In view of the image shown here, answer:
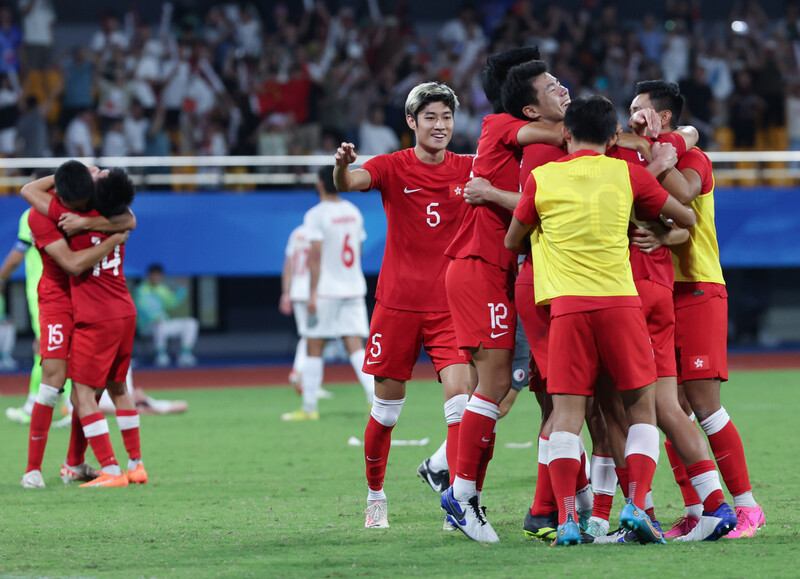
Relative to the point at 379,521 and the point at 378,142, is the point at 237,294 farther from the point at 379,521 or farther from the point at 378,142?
the point at 379,521

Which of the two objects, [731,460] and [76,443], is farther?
[76,443]

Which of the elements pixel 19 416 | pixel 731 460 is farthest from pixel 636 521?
pixel 19 416

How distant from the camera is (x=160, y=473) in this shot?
8289 millimetres

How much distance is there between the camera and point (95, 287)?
776cm

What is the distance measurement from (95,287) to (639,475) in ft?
13.9

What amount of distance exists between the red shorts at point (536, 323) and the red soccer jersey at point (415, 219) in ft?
2.35

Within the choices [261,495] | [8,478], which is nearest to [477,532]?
[261,495]

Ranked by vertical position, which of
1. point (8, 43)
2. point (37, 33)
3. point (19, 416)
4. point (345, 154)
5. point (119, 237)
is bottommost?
point (19, 416)

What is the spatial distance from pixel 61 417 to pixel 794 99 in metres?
13.8

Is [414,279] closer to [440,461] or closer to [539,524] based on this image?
[539,524]

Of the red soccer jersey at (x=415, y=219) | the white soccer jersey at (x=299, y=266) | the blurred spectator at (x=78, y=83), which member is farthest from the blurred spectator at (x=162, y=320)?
the red soccer jersey at (x=415, y=219)

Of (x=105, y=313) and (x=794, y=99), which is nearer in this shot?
(x=105, y=313)

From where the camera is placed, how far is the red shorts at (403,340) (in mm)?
5992

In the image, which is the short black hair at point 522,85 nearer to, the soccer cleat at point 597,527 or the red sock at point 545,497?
the red sock at point 545,497
